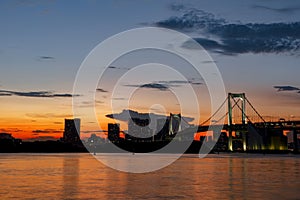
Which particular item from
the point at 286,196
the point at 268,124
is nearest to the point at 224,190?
the point at 286,196

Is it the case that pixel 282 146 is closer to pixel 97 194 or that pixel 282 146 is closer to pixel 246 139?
pixel 246 139

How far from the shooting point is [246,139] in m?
105

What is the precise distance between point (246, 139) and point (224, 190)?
278 ft

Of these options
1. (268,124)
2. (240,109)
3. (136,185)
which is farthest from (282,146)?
(136,185)

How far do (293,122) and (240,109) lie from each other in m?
27.8

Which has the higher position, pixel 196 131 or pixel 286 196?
pixel 196 131

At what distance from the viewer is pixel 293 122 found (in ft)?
308

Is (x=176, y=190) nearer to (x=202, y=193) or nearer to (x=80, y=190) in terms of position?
(x=202, y=193)

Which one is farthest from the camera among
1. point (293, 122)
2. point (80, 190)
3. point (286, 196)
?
point (293, 122)

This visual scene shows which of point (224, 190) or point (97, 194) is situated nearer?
point (97, 194)

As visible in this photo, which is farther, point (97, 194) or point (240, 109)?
Result: point (240, 109)

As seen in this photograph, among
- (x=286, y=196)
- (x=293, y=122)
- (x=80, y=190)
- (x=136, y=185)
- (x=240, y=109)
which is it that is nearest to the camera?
(x=286, y=196)

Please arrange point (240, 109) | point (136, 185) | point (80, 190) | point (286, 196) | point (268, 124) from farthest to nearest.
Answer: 1. point (240, 109)
2. point (268, 124)
3. point (136, 185)
4. point (80, 190)
5. point (286, 196)

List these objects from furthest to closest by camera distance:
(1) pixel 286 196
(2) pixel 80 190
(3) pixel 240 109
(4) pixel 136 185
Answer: (3) pixel 240 109 < (4) pixel 136 185 < (2) pixel 80 190 < (1) pixel 286 196
